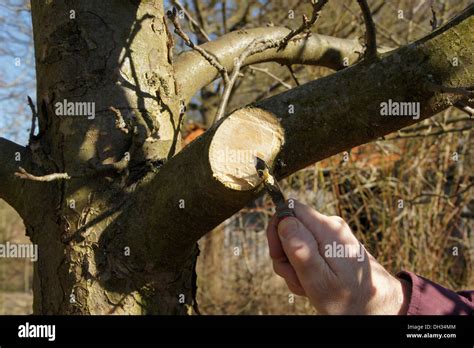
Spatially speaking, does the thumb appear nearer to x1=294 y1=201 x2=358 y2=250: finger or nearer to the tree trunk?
x1=294 y1=201 x2=358 y2=250: finger

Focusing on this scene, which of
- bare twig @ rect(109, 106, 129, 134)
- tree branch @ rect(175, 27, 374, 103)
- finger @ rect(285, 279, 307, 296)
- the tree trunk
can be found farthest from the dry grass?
finger @ rect(285, 279, 307, 296)

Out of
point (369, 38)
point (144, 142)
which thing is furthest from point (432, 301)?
point (144, 142)

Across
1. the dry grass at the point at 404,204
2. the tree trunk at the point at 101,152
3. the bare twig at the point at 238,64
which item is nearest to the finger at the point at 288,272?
the tree trunk at the point at 101,152

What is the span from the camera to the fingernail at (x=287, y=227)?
119 cm

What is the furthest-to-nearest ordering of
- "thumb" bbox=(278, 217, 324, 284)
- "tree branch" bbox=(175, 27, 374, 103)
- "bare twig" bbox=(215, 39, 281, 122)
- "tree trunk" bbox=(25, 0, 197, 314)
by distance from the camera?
"tree branch" bbox=(175, 27, 374, 103) < "bare twig" bbox=(215, 39, 281, 122) < "tree trunk" bbox=(25, 0, 197, 314) < "thumb" bbox=(278, 217, 324, 284)

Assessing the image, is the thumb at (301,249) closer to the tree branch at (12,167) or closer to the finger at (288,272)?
the finger at (288,272)

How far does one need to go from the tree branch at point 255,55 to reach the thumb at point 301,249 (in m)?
1.05

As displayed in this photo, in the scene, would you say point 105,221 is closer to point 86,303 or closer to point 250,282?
point 86,303

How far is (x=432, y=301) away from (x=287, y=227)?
51 centimetres

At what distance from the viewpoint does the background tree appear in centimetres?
144

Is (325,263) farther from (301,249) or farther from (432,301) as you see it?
(432,301)

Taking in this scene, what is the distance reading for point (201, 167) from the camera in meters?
1.45
